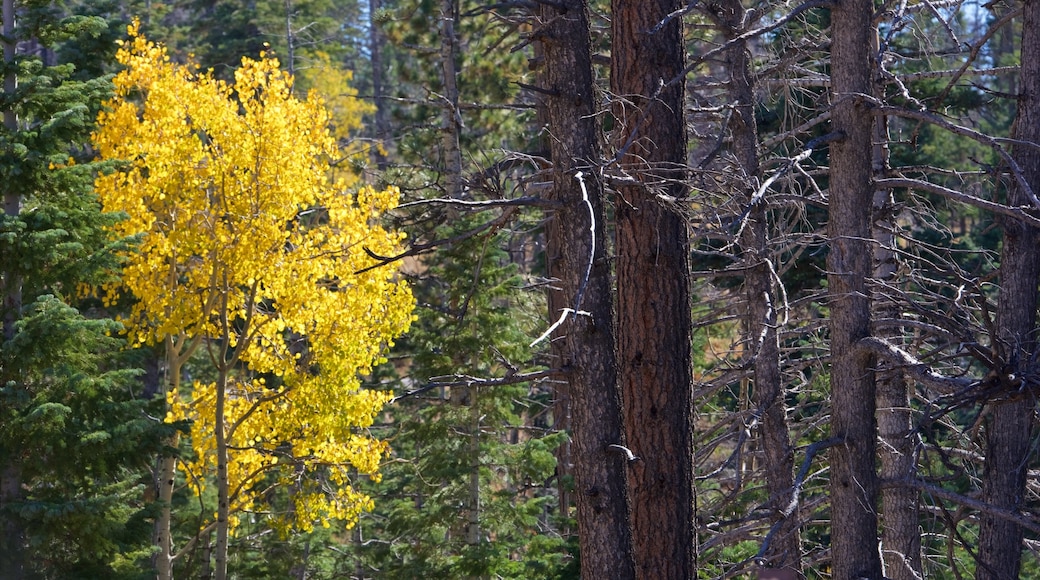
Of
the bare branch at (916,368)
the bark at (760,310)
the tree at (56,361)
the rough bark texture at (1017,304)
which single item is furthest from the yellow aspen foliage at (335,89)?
the bare branch at (916,368)

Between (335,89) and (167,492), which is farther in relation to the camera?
(335,89)

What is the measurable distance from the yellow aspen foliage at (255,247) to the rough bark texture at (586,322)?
708cm

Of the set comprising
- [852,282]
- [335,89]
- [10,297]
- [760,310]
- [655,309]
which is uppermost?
[335,89]

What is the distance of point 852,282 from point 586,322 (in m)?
1.70

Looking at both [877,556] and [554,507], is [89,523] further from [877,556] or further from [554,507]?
[554,507]

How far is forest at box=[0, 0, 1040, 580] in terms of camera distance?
655 centimetres

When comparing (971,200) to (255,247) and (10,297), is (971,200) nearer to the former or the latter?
(255,247)

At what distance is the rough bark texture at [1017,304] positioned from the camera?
7.70m

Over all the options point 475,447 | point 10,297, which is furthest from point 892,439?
point 10,297

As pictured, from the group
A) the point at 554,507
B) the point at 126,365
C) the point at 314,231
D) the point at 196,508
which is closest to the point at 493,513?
the point at 314,231

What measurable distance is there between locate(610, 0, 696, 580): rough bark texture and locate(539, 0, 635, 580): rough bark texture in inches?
5.6

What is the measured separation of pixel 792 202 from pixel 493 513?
770 cm

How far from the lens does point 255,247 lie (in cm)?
1395

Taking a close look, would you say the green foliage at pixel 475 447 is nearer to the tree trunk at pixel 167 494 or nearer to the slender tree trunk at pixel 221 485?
the slender tree trunk at pixel 221 485
